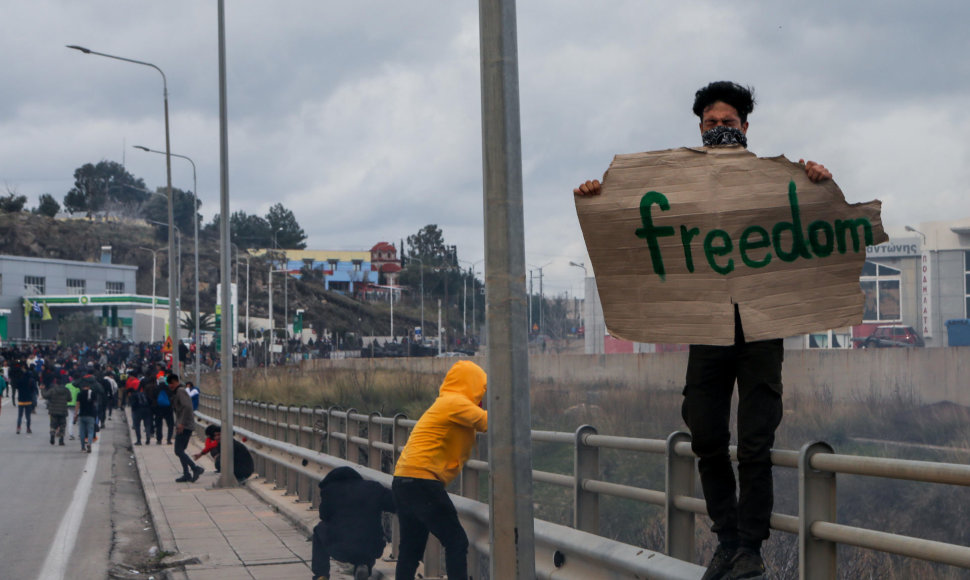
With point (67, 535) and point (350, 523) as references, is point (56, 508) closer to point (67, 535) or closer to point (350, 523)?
point (67, 535)

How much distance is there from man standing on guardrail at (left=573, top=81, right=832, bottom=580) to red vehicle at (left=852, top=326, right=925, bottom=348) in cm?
4589

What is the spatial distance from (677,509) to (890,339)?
157ft

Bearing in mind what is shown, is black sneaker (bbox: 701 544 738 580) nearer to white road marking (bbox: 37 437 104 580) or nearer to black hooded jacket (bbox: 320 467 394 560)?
black hooded jacket (bbox: 320 467 394 560)

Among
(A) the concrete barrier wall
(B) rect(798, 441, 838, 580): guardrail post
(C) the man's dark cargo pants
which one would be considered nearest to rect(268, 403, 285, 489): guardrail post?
(C) the man's dark cargo pants

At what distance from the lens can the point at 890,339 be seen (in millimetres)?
49562

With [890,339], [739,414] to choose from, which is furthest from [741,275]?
[890,339]

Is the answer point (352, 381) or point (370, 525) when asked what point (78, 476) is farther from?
point (352, 381)

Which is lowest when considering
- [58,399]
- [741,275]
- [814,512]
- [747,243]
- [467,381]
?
[58,399]

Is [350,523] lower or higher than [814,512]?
lower

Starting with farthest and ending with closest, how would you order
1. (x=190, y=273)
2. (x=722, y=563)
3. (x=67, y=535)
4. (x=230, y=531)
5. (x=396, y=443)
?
(x=190, y=273)
(x=67, y=535)
(x=230, y=531)
(x=396, y=443)
(x=722, y=563)

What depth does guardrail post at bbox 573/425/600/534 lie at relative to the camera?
590cm

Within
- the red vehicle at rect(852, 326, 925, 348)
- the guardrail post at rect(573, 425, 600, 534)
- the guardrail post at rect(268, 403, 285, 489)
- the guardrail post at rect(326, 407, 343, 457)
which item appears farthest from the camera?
the red vehicle at rect(852, 326, 925, 348)

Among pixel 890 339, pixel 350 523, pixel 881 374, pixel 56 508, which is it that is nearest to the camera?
pixel 350 523

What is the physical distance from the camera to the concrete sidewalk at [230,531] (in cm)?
956
